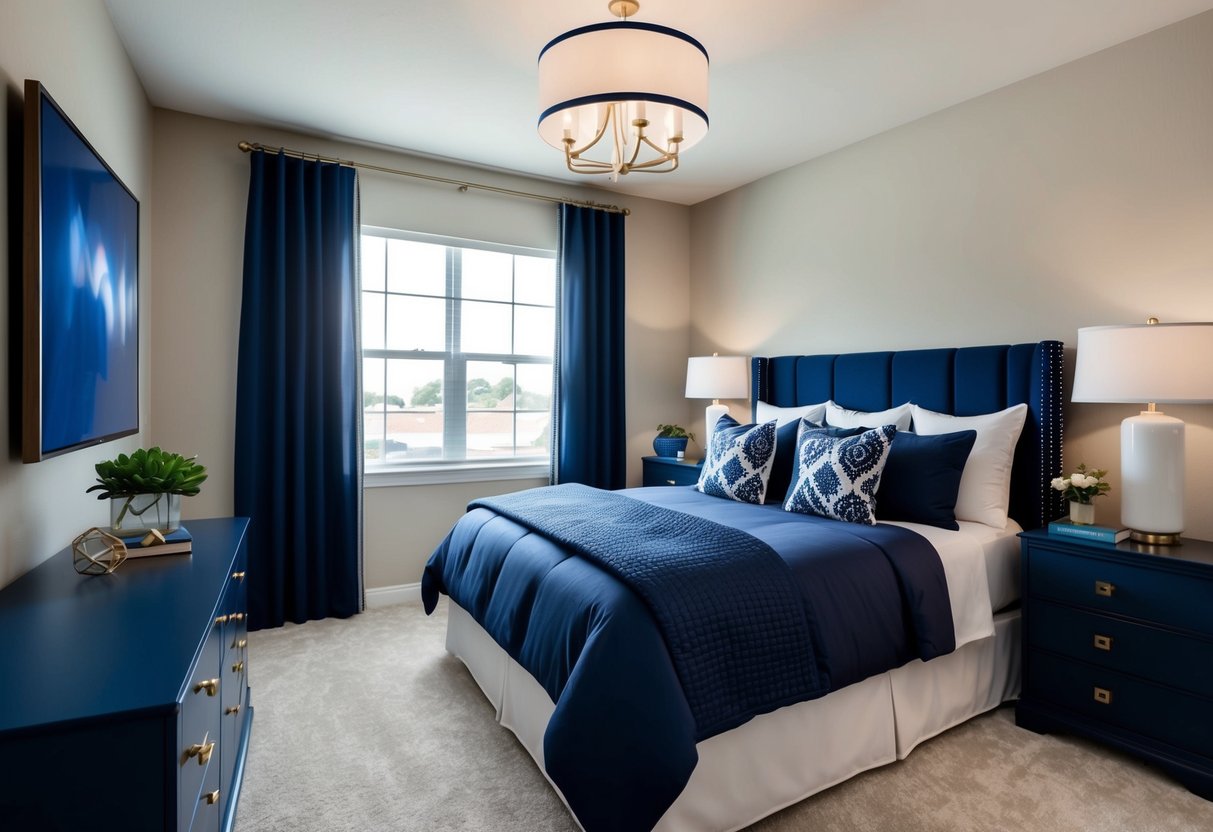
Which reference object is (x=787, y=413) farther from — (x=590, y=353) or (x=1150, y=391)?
(x=1150, y=391)

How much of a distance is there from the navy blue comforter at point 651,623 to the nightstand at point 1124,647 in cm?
47

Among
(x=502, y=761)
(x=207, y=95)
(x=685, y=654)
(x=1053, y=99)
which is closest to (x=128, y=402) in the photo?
(x=207, y=95)

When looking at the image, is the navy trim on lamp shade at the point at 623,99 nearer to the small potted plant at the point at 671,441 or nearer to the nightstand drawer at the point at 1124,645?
the nightstand drawer at the point at 1124,645

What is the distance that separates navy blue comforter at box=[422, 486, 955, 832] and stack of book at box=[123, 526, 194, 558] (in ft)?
3.21

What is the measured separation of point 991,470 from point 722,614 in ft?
5.14

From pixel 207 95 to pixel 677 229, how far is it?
2971 millimetres

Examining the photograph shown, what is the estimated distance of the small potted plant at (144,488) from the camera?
1894 millimetres

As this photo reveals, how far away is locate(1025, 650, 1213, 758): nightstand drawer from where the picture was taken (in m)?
2.04

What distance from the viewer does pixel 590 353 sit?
4359mm

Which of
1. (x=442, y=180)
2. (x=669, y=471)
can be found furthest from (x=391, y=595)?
(x=442, y=180)

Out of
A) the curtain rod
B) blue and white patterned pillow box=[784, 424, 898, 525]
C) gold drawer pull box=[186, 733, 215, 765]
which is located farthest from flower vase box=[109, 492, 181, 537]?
blue and white patterned pillow box=[784, 424, 898, 525]

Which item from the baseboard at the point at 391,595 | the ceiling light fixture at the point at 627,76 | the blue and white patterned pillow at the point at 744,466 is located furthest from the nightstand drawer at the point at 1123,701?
the baseboard at the point at 391,595

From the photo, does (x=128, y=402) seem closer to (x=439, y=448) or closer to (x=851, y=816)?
(x=439, y=448)

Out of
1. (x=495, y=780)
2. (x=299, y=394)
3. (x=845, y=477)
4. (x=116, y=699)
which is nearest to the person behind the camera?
(x=116, y=699)
